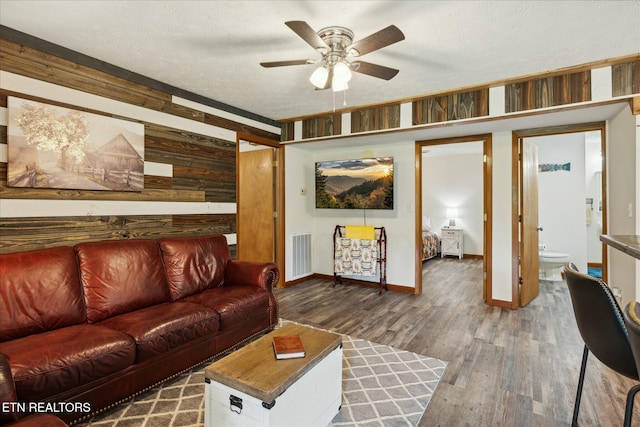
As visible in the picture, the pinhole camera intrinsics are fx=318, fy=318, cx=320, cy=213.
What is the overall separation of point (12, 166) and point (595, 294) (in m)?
3.52

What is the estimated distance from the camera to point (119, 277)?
2453 millimetres

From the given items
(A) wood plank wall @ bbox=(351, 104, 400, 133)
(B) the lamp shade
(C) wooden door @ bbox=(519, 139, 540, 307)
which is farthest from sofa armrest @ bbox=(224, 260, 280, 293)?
(B) the lamp shade

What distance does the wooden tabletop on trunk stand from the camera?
4.65 feet

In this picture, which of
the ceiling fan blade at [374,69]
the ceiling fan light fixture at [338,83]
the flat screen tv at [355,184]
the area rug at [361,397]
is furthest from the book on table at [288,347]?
the flat screen tv at [355,184]

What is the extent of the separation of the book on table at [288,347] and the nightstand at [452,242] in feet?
20.3

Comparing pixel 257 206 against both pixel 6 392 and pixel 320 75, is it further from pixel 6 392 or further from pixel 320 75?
pixel 6 392

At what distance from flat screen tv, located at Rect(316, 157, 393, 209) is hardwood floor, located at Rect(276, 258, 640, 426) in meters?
1.29

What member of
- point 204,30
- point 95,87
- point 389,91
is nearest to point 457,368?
point 389,91

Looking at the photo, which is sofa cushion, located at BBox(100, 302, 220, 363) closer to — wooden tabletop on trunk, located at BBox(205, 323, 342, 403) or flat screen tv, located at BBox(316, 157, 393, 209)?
wooden tabletop on trunk, located at BBox(205, 323, 342, 403)

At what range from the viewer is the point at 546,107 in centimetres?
295

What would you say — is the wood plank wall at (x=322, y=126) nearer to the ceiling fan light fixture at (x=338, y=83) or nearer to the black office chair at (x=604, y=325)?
the ceiling fan light fixture at (x=338, y=83)

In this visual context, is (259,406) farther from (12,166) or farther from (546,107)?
(546,107)

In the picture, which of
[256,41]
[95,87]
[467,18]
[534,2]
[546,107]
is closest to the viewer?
[534,2]

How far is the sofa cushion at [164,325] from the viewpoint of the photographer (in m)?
2.01
